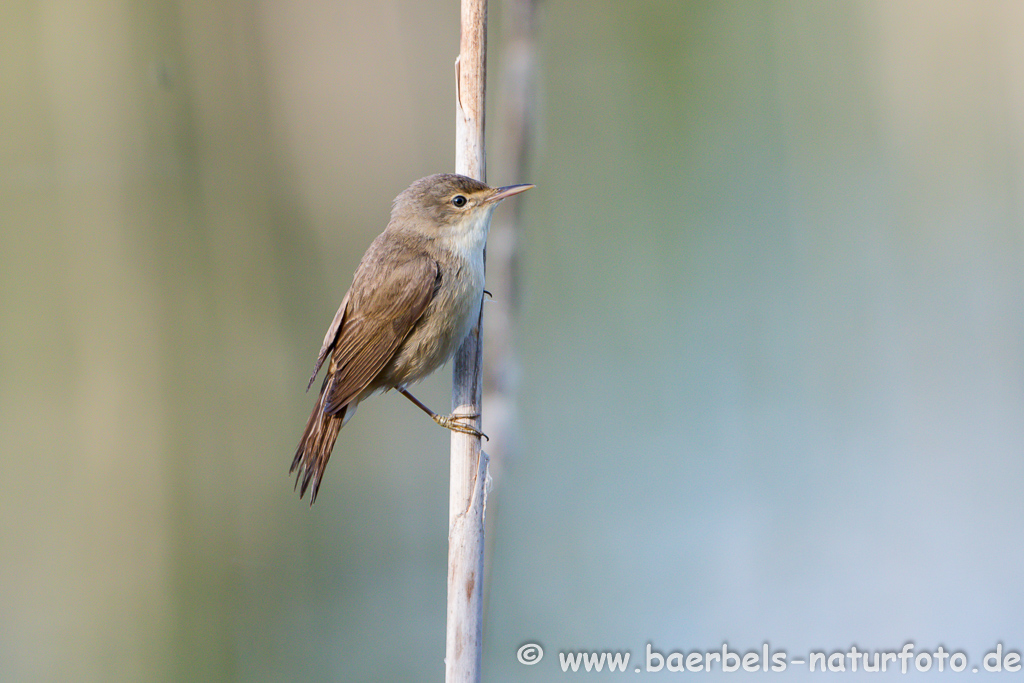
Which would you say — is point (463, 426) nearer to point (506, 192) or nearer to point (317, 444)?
point (317, 444)

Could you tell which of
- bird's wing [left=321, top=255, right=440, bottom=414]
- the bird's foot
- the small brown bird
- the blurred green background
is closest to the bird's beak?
the small brown bird

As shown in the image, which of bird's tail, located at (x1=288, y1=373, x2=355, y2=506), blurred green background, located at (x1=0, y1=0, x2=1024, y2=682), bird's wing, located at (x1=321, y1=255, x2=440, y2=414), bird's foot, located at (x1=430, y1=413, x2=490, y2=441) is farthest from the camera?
blurred green background, located at (x1=0, y1=0, x2=1024, y2=682)

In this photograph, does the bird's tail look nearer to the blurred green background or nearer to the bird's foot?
the bird's foot

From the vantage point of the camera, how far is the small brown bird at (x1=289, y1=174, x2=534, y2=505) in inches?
70.6

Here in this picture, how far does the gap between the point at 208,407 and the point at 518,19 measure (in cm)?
215

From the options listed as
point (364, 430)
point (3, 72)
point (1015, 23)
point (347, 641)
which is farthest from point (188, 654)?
point (1015, 23)

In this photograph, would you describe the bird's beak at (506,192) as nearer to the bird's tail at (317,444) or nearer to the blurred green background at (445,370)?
the bird's tail at (317,444)

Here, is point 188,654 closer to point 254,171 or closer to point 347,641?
point 347,641

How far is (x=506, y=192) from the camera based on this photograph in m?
1.81

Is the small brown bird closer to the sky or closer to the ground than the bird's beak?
closer to the ground

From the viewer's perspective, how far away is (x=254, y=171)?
297 cm

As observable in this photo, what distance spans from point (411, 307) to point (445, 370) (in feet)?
3.72

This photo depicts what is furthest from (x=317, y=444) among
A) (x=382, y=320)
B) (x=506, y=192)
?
(x=506, y=192)

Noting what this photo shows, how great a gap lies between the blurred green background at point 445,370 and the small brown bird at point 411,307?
0.99 meters
